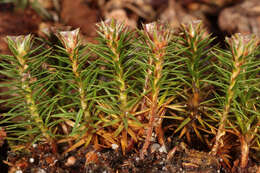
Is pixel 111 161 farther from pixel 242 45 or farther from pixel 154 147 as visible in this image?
pixel 242 45

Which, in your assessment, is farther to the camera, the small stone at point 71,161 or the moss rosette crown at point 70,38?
the small stone at point 71,161

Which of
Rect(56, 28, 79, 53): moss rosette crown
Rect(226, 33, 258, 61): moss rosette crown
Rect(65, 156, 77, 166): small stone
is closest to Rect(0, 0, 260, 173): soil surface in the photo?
Rect(65, 156, 77, 166): small stone

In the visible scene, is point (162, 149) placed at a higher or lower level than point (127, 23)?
lower

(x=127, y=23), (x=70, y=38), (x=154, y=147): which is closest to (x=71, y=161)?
(x=154, y=147)

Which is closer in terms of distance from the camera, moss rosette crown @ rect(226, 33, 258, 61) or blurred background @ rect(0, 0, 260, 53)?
moss rosette crown @ rect(226, 33, 258, 61)

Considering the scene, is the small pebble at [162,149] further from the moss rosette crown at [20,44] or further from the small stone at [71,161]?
the moss rosette crown at [20,44]

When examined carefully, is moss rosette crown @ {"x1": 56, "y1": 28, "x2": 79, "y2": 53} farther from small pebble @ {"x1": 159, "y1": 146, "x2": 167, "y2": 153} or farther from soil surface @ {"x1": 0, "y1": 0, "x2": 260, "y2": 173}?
small pebble @ {"x1": 159, "y1": 146, "x2": 167, "y2": 153}

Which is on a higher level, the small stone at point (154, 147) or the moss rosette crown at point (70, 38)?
the moss rosette crown at point (70, 38)

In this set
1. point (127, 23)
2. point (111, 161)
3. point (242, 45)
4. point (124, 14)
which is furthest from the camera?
point (124, 14)

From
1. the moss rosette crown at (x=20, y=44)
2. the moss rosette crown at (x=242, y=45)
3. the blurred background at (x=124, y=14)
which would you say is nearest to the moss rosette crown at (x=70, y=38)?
the moss rosette crown at (x=20, y=44)

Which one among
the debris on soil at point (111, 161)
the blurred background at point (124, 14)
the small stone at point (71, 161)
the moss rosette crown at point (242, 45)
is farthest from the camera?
the blurred background at point (124, 14)
